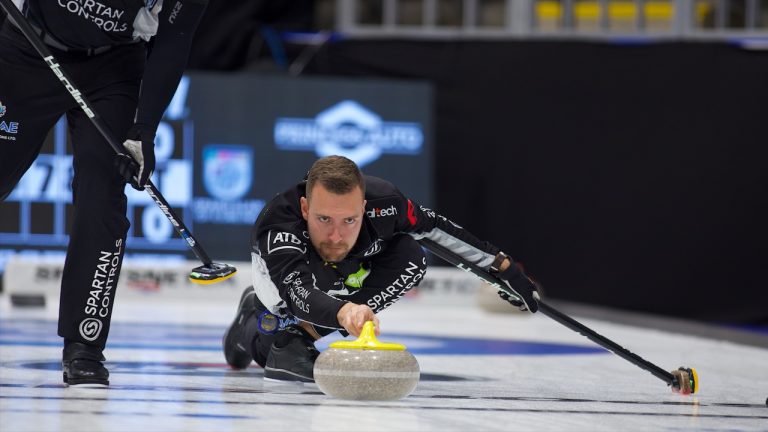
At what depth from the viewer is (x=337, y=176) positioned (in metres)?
2.79

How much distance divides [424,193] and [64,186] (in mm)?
2159

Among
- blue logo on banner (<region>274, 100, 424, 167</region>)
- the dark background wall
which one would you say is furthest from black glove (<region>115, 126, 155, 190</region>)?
the dark background wall

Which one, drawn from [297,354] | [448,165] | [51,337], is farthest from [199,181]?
[297,354]

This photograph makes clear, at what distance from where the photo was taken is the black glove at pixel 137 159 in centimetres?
291

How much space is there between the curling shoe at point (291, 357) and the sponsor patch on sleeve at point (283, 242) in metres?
0.36

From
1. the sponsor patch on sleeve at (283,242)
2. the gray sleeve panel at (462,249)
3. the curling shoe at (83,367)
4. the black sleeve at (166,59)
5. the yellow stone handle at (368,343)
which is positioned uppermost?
the black sleeve at (166,59)

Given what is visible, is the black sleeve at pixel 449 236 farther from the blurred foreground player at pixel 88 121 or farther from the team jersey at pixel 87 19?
the team jersey at pixel 87 19

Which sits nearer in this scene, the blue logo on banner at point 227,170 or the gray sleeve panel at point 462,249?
the gray sleeve panel at point 462,249

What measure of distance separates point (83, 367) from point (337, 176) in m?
0.74

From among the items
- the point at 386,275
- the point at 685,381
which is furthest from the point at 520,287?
the point at 685,381

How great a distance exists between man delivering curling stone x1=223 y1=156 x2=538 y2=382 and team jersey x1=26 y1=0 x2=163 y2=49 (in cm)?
56

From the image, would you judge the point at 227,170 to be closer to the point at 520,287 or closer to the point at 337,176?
the point at 520,287

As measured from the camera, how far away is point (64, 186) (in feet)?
23.5

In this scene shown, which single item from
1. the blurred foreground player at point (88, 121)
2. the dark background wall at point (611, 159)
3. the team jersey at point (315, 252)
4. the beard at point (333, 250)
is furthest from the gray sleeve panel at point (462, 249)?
the dark background wall at point (611, 159)
